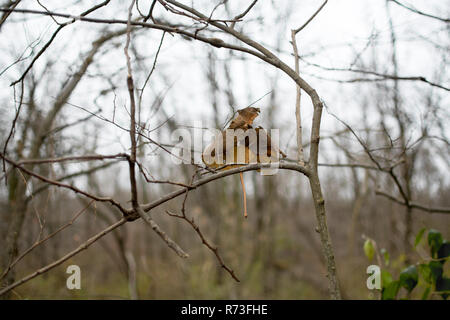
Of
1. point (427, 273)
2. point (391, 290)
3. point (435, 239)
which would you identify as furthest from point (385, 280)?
point (435, 239)

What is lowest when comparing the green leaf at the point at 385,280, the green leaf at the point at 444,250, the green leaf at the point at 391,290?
the green leaf at the point at 391,290

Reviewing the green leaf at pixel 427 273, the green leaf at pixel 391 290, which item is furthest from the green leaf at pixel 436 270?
the green leaf at pixel 391 290

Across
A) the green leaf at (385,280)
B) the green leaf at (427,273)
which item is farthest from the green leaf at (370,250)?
the green leaf at (427,273)

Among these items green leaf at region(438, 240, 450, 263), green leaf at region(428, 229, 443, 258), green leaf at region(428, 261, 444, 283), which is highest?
green leaf at region(428, 229, 443, 258)

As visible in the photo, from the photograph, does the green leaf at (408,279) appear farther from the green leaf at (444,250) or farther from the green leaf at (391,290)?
the green leaf at (444,250)

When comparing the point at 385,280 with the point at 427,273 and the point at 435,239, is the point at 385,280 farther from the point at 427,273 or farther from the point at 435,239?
the point at 435,239

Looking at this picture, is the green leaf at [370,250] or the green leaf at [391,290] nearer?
the green leaf at [391,290]

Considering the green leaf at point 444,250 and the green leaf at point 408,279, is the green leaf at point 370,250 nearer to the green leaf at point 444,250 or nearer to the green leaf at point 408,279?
the green leaf at point 408,279

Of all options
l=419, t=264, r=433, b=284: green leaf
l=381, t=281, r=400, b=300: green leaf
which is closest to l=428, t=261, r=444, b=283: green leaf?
l=419, t=264, r=433, b=284: green leaf

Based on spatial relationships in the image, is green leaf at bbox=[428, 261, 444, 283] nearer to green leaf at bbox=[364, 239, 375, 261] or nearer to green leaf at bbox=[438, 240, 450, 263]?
green leaf at bbox=[438, 240, 450, 263]

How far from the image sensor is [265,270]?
746 centimetres

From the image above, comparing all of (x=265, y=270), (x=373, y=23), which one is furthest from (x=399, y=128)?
(x=265, y=270)

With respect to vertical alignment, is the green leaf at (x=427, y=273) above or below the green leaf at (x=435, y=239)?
below
